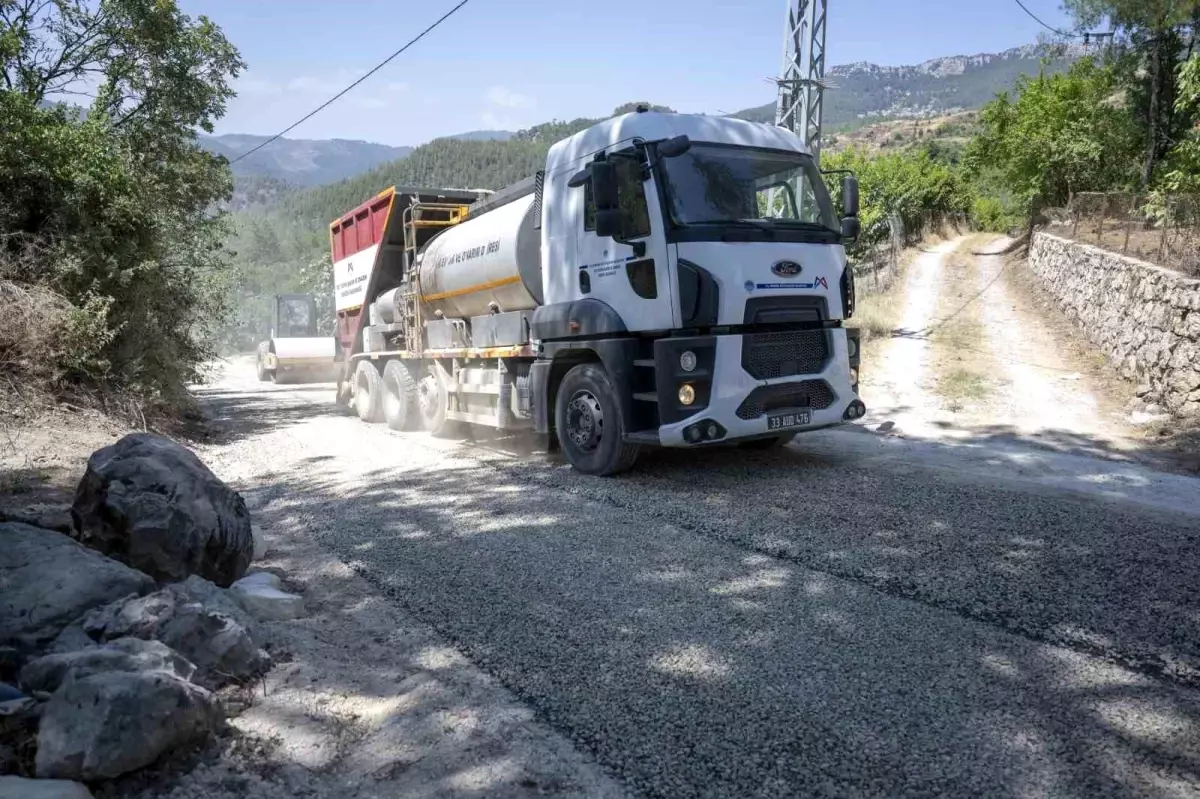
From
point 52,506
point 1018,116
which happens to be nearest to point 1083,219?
point 1018,116

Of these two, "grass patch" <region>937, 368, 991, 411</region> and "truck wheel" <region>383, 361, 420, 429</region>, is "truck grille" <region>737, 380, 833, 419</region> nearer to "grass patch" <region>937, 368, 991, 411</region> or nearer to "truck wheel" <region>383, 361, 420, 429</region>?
"grass patch" <region>937, 368, 991, 411</region>

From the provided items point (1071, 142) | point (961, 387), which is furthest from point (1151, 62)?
point (961, 387)

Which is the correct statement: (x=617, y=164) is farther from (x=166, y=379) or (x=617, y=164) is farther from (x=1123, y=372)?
(x=1123, y=372)

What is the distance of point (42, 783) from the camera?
241cm

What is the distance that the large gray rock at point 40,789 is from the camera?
2.33 m

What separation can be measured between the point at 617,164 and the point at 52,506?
5132mm

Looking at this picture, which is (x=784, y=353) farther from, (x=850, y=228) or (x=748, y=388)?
(x=850, y=228)

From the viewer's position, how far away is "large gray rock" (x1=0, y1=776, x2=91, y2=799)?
233 cm

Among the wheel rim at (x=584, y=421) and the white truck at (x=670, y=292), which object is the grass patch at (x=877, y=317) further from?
the wheel rim at (x=584, y=421)

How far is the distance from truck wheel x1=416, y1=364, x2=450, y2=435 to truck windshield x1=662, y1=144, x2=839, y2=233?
4999 mm

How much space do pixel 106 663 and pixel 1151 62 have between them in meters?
29.3

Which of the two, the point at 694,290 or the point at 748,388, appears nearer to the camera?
the point at 694,290

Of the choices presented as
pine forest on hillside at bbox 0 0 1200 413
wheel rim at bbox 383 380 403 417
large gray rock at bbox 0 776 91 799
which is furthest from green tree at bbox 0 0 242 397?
large gray rock at bbox 0 776 91 799

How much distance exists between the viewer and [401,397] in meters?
11.6
